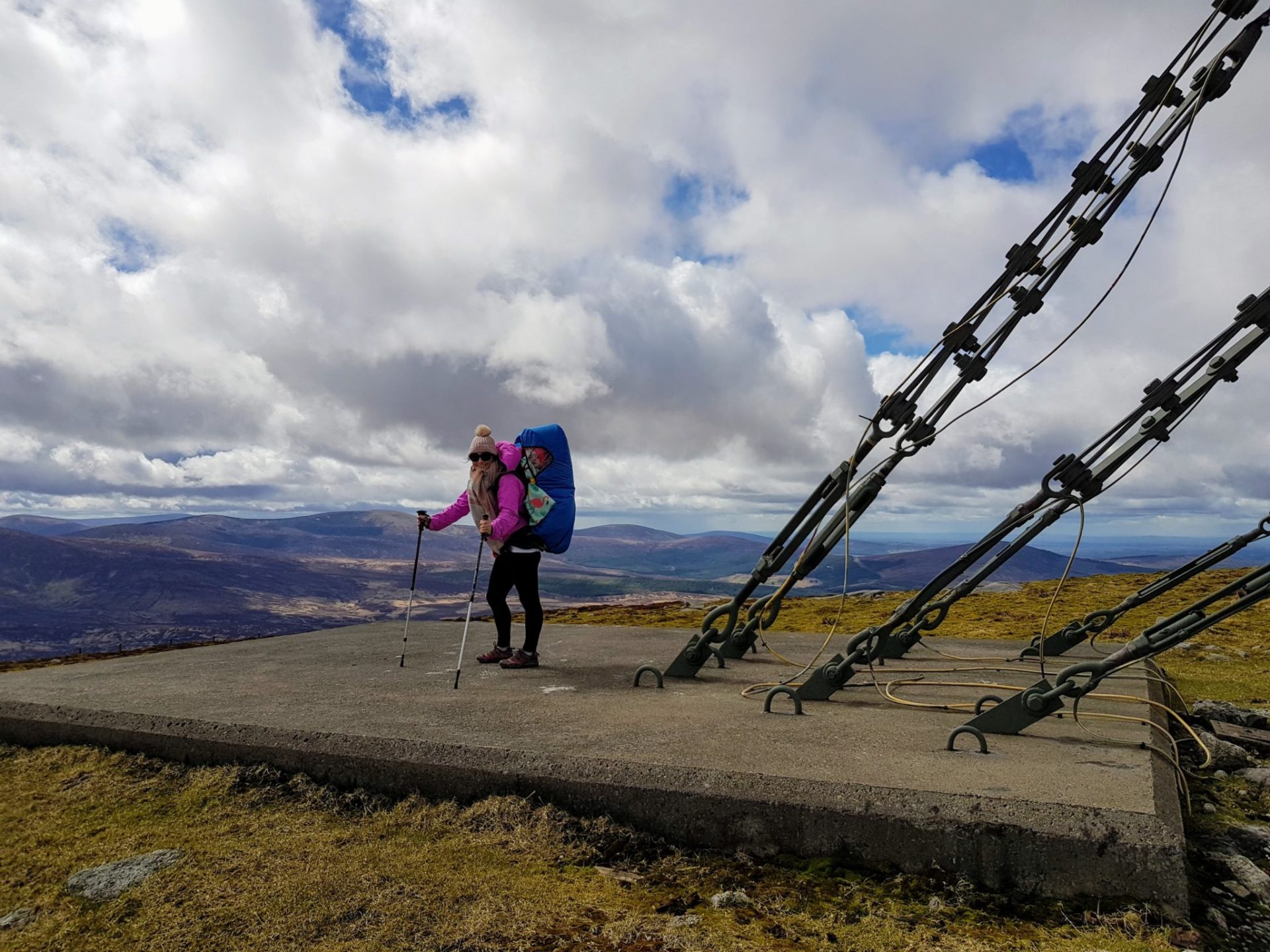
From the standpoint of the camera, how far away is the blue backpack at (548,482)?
282 inches

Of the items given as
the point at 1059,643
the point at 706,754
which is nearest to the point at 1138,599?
the point at 1059,643

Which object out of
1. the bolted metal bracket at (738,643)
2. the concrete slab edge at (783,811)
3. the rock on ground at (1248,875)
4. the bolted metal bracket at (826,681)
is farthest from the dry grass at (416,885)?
the bolted metal bracket at (738,643)

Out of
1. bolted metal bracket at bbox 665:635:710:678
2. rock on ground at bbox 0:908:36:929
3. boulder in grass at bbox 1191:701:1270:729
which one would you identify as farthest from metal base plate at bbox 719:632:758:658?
rock on ground at bbox 0:908:36:929

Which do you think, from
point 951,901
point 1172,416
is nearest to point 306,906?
point 951,901

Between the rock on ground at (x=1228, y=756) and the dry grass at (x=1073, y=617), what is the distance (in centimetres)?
168

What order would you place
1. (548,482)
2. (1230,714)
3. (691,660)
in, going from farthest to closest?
(548,482) < (691,660) < (1230,714)

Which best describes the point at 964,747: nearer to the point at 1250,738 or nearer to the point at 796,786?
the point at 796,786

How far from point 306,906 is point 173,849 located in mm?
1097

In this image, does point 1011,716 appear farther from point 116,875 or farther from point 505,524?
point 116,875

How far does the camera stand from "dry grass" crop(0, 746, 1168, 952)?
2.96m

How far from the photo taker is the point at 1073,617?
1301 centimetres

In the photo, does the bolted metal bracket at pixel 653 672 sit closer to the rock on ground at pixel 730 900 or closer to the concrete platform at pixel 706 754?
the concrete platform at pixel 706 754

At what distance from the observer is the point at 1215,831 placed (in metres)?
4.07

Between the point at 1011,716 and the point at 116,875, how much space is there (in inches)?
202
